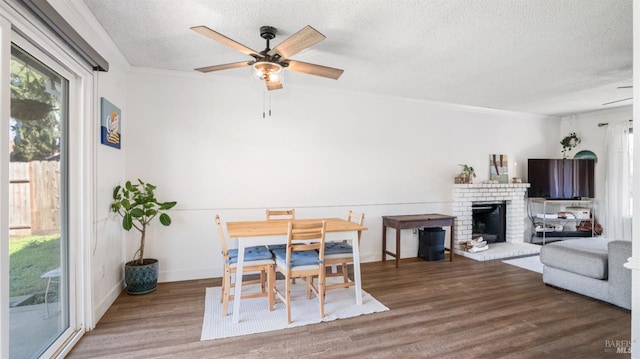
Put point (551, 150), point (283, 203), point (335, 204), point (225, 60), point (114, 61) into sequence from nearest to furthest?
1. point (114, 61)
2. point (225, 60)
3. point (283, 203)
4. point (335, 204)
5. point (551, 150)

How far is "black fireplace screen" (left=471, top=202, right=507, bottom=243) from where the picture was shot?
5547 millimetres

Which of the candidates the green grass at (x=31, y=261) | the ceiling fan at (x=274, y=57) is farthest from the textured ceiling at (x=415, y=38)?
the green grass at (x=31, y=261)

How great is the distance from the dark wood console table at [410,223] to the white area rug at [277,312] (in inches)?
50.5

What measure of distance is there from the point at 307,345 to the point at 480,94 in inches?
163

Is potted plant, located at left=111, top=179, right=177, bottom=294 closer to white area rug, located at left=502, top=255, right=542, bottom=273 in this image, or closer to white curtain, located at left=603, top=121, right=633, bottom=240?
white area rug, located at left=502, top=255, right=542, bottom=273

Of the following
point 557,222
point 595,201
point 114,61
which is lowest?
point 557,222

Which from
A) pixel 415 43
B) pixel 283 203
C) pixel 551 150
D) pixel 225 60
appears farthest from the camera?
pixel 551 150

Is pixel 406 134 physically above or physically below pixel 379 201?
above

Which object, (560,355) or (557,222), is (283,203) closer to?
(560,355)

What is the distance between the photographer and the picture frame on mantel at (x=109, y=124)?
2771 millimetres

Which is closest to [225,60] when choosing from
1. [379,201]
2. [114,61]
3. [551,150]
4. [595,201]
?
[114,61]

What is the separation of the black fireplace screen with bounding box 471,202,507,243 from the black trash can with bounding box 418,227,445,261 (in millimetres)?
1221

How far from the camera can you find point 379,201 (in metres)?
4.70

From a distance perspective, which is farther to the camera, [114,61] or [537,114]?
[537,114]
